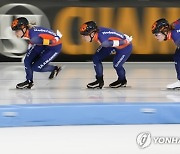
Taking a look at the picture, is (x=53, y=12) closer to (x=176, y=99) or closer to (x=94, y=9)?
(x=94, y=9)

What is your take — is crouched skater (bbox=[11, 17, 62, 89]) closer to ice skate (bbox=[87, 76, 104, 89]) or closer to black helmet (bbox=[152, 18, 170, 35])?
ice skate (bbox=[87, 76, 104, 89])

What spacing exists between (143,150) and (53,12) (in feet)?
15.4

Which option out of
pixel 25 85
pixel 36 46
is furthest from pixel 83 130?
pixel 36 46

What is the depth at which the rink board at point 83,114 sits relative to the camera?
505cm

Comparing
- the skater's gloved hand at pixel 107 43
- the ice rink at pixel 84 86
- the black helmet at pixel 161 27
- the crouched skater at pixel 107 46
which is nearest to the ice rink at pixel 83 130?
the ice rink at pixel 84 86

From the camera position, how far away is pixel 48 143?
5.04 m

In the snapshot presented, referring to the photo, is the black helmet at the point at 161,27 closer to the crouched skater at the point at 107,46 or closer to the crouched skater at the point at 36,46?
the crouched skater at the point at 107,46

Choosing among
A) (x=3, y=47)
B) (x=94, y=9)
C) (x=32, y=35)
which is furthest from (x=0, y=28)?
(x=32, y=35)

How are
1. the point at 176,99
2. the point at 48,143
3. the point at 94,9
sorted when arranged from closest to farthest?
the point at 48,143
the point at 176,99
the point at 94,9

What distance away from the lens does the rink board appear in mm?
5047

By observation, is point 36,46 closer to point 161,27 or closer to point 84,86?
point 84,86

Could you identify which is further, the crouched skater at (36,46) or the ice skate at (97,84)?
the ice skate at (97,84)

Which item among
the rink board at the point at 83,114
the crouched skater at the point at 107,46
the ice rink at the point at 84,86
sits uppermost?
the crouched skater at the point at 107,46

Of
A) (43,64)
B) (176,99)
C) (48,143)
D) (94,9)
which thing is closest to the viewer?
(48,143)
